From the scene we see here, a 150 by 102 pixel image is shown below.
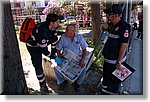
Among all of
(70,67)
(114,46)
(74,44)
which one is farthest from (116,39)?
(70,67)

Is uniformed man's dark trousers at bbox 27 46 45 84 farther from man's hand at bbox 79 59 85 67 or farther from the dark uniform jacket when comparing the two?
man's hand at bbox 79 59 85 67

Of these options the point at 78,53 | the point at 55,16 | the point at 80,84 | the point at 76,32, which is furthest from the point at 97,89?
the point at 55,16

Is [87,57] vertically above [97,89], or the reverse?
[87,57]

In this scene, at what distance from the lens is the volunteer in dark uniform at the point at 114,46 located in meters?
2.51

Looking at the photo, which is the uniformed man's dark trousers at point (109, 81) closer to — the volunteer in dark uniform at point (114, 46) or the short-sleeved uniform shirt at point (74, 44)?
the volunteer in dark uniform at point (114, 46)

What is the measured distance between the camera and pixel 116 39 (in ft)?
8.34

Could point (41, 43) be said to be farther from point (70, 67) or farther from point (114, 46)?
point (114, 46)

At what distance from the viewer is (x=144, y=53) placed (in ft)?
8.11

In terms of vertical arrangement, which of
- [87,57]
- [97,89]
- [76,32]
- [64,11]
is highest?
[64,11]

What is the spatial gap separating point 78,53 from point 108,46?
246 millimetres

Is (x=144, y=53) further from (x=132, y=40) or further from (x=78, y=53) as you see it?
(x=78, y=53)

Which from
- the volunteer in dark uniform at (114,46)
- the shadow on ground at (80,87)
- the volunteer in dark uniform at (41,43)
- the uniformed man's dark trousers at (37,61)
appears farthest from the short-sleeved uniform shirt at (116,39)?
the uniformed man's dark trousers at (37,61)

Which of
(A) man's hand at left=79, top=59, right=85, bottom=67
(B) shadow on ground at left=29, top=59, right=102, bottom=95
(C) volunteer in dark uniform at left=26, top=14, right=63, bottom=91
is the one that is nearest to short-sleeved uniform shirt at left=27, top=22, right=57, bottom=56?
(C) volunteer in dark uniform at left=26, top=14, right=63, bottom=91

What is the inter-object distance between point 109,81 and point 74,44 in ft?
1.33
